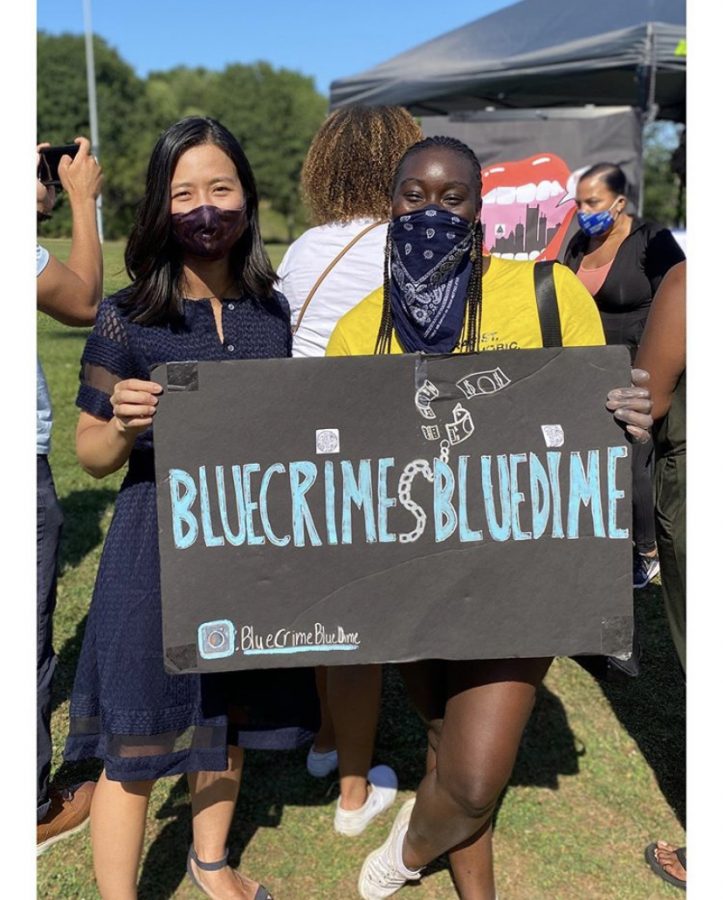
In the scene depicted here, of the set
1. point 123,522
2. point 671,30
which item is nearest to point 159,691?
point 123,522

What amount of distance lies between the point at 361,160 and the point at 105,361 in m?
1.07

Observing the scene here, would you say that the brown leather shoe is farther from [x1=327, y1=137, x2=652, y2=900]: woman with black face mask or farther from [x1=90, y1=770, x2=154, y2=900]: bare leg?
[x1=327, y1=137, x2=652, y2=900]: woman with black face mask

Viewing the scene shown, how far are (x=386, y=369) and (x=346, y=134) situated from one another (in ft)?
3.69

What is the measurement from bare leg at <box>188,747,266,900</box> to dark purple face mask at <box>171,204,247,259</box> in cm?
132

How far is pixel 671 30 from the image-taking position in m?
8.02

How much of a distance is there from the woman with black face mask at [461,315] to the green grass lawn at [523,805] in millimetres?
807

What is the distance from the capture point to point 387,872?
2.49 meters

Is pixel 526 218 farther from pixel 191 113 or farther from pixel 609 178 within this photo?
pixel 191 113

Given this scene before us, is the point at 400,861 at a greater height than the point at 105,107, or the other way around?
the point at 105,107

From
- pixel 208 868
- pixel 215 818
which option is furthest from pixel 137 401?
pixel 208 868

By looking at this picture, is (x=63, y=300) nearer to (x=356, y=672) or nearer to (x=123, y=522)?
(x=123, y=522)

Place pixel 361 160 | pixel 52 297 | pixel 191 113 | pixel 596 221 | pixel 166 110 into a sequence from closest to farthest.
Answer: pixel 52 297
pixel 361 160
pixel 596 221
pixel 191 113
pixel 166 110

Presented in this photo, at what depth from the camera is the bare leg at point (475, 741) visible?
6.48ft

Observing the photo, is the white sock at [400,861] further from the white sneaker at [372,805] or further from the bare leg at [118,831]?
the bare leg at [118,831]
